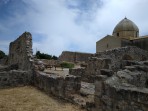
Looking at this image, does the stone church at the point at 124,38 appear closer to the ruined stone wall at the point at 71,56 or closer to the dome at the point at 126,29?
the dome at the point at 126,29

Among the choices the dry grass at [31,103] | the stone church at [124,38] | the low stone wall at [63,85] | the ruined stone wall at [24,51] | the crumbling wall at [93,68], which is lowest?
the dry grass at [31,103]

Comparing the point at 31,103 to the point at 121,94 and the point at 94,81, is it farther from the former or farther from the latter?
the point at 121,94

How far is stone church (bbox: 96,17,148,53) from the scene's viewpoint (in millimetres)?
37188

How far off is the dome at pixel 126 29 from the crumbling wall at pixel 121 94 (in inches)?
1371

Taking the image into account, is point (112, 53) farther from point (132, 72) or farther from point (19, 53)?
point (132, 72)

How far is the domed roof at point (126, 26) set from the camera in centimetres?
4212

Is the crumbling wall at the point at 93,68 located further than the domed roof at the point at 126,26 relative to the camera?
No

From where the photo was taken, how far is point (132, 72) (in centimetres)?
855

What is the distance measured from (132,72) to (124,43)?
2998 centimetres

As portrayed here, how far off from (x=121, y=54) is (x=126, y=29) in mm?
22998

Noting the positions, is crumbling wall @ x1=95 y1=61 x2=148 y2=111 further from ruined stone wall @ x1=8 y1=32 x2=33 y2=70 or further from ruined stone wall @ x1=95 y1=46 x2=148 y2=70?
ruined stone wall @ x1=95 y1=46 x2=148 y2=70

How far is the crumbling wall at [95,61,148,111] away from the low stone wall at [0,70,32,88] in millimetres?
6067

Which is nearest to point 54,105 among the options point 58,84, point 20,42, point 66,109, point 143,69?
point 66,109

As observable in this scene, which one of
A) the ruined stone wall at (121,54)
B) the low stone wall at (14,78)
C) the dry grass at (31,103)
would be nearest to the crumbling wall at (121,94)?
the dry grass at (31,103)
